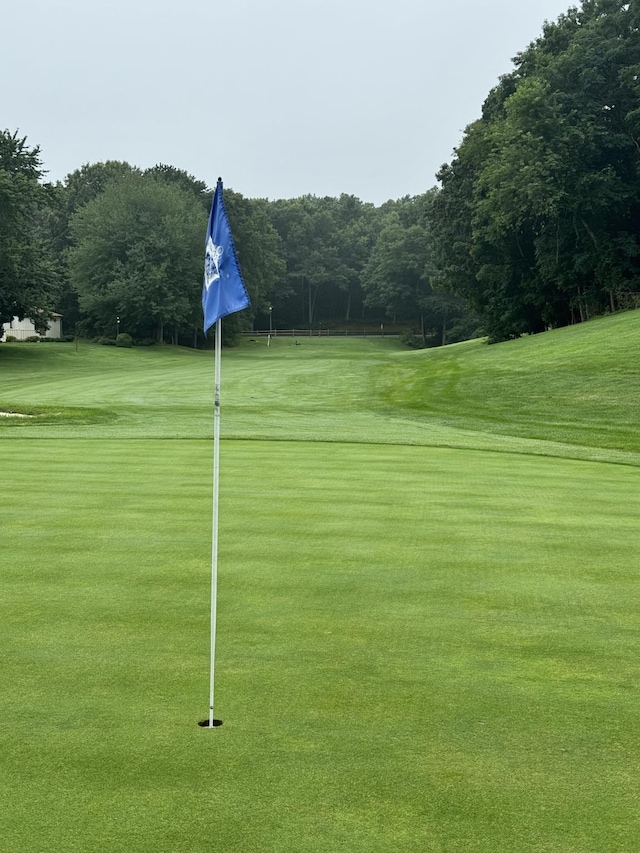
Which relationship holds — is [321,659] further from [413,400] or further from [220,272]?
[413,400]

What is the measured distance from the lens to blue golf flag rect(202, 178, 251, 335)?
17.0 ft

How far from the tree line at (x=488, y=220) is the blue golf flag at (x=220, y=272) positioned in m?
45.2

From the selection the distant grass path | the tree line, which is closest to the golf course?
the distant grass path

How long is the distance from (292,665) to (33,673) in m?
1.51

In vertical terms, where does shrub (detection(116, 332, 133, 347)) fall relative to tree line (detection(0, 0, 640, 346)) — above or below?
below

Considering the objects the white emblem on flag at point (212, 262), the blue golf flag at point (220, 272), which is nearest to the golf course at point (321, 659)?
the blue golf flag at point (220, 272)

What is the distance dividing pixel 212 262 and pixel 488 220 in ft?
175

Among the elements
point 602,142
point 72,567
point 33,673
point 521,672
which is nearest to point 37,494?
point 72,567

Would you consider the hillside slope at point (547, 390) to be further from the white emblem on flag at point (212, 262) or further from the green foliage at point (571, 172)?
the white emblem on flag at point (212, 262)

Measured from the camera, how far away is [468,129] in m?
61.2

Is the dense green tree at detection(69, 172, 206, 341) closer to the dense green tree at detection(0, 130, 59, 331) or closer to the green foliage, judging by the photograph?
the dense green tree at detection(0, 130, 59, 331)

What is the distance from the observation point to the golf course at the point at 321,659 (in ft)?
11.9

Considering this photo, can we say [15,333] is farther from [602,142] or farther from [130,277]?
[602,142]

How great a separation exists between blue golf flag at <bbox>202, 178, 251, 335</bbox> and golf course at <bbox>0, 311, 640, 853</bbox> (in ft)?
7.06
